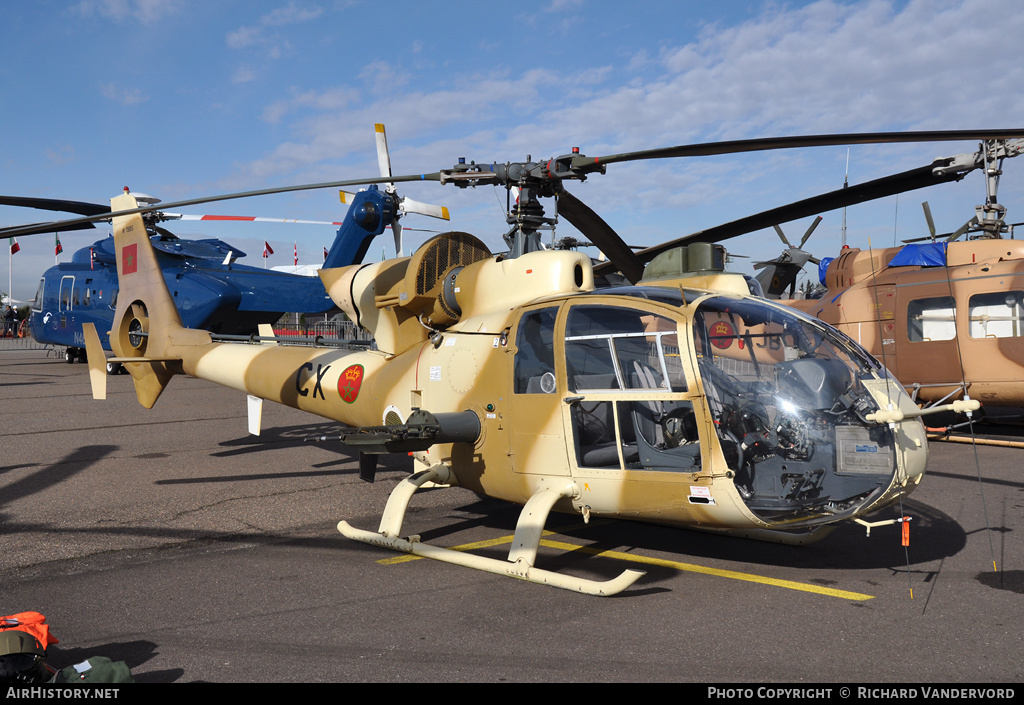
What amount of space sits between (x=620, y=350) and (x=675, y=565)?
5.69 ft

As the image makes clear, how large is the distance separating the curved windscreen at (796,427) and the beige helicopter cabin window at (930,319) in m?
7.69

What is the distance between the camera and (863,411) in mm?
4918

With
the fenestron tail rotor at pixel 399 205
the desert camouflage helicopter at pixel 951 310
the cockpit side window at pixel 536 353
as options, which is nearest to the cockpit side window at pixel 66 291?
the fenestron tail rotor at pixel 399 205

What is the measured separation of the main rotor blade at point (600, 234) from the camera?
702 centimetres

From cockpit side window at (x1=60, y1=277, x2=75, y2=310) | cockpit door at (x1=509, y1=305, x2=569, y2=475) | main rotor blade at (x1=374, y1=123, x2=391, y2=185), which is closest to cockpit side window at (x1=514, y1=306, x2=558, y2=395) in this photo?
cockpit door at (x1=509, y1=305, x2=569, y2=475)

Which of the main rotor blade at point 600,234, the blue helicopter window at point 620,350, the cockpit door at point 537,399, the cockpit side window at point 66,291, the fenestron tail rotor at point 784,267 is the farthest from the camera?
the cockpit side window at point 66,291

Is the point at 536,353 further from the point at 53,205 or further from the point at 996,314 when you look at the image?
the point at 996,314

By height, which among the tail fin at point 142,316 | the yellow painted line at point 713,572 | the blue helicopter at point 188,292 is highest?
the blue helicopter at point 188,292

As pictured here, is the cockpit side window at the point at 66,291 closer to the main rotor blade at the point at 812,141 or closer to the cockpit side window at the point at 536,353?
the cockpit side window at the point at 536,353

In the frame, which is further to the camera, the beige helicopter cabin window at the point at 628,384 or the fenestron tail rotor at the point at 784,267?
the fenestron tail rotor at the point at 784,267

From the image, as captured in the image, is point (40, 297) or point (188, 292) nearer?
point (188, 292)

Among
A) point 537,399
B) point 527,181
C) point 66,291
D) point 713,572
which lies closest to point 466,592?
point 537,399

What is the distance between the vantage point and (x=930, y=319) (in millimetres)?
11688
